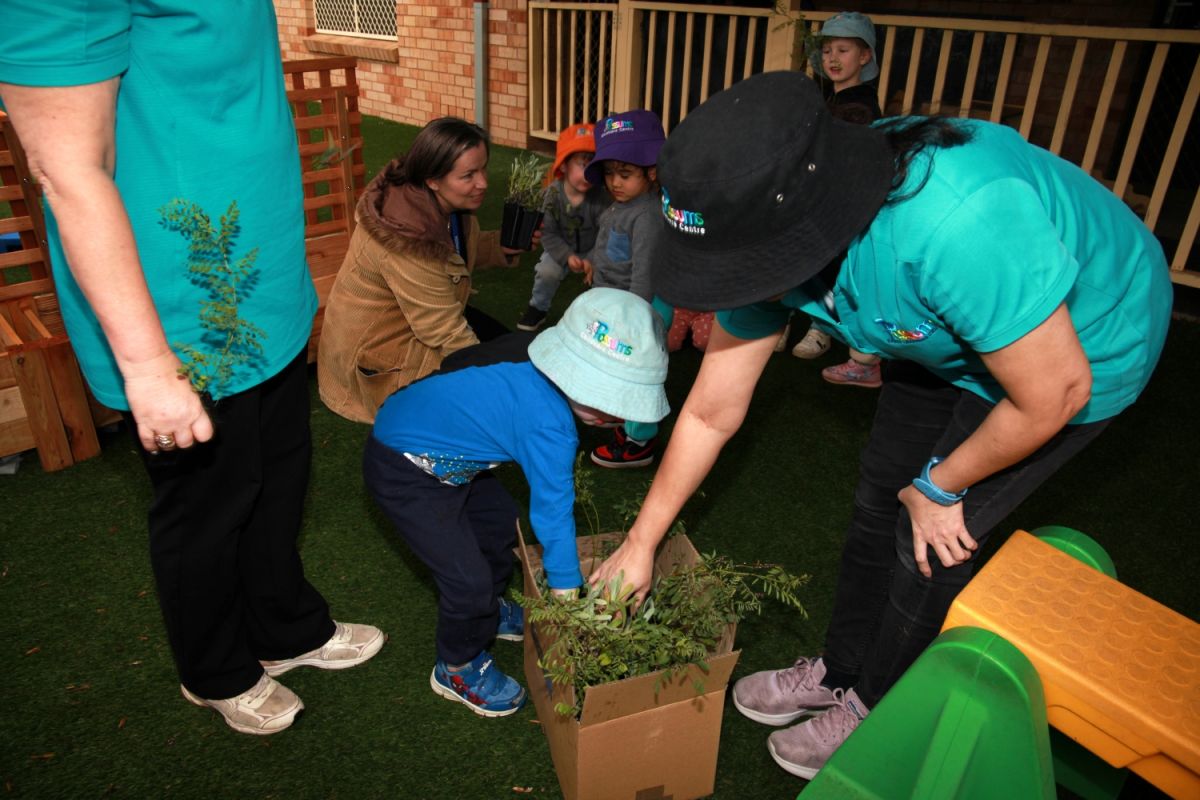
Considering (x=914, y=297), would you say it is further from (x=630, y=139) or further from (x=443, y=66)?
(x=443, y=66)

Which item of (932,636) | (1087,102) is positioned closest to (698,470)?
(932,636)

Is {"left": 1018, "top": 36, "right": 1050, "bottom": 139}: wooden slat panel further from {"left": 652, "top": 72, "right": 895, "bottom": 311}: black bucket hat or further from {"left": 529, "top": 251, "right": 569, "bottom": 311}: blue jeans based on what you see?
{"left": 652, "top": 72, "right": 895, "bottom": 311}: black bucket hat

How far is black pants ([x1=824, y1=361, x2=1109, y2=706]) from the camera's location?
148cm

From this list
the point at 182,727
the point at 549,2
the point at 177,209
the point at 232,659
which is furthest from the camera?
the point at 549,2

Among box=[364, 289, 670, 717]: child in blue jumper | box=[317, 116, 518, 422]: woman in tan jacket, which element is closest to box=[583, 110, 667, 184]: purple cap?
box=[317, 116, 518, 422]: woman in tan jacket

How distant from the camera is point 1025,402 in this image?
1195 millimetres

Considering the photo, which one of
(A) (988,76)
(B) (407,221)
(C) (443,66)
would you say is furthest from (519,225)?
(C) (443,66)

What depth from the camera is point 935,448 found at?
61.1 inches

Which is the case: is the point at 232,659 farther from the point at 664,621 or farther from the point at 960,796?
the point at 960,796

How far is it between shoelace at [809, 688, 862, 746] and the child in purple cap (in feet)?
4.25

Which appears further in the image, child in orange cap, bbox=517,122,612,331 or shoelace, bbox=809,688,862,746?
child in orange cap, bbox=517,122,612,331

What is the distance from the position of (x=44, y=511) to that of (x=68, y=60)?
6.94ft

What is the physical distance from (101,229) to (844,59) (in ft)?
11.4

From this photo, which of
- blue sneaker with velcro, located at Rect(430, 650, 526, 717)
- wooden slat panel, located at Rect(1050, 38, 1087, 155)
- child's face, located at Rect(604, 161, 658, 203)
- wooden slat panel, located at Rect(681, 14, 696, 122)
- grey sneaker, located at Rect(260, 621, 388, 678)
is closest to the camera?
blue sneaker with velcro, located at Rect(430, 650, 526, 717)
